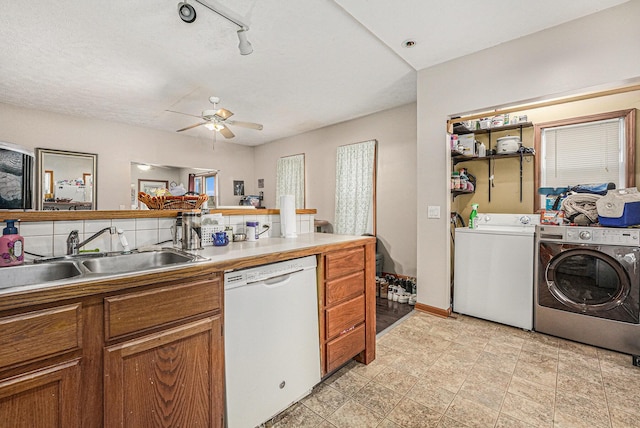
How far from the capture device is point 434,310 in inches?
116

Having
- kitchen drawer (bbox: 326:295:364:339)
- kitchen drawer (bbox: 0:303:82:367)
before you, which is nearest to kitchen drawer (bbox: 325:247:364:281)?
kitchen drawer (bbox: 326:295:364:339)

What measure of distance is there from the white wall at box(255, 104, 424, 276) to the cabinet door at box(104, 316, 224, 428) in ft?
10.7

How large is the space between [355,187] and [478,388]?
3.38m

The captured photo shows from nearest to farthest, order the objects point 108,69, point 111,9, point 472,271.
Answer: point 111,9
point 472,271
point 108,69

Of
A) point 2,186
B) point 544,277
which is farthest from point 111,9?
point 544,277

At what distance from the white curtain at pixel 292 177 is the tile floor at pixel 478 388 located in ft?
12.2

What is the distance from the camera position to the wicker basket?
1836 millimetres

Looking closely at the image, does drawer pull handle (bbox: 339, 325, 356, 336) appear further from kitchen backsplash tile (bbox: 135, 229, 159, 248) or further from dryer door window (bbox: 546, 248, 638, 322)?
dryer door window (bbox: 546, 248, 638, 322)

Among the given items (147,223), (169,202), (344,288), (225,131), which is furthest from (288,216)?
(225,131)

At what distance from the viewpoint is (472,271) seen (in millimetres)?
2801

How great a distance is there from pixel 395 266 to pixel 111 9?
4207mm

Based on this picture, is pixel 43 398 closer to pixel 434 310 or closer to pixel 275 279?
pixel 275 279

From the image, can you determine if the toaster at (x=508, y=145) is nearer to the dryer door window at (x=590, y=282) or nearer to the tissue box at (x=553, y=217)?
the tissue box at (x=553, y=217)

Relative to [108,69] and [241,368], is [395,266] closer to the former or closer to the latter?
[241,368]
